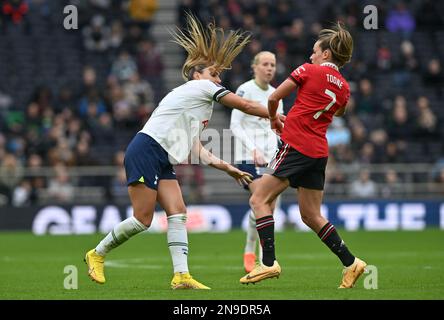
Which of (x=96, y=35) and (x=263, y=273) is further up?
(x=96, y=35)

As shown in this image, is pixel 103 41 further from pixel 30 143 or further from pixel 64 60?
pixel 30 143

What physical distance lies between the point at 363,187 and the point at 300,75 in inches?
544

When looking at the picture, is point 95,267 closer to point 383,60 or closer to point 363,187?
point 363,187

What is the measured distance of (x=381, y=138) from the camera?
2472cm

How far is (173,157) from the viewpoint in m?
9.75

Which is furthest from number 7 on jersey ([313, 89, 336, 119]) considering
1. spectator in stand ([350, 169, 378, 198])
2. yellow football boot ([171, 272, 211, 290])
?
spectator in stand ([350, 169, 378, 198])

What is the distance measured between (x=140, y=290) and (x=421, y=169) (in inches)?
598

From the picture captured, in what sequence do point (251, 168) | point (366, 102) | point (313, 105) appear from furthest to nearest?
point (366, 102) < point (251, 168) < point (313, 105)

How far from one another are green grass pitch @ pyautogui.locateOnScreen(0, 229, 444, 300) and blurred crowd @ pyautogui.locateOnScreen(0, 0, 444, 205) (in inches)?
105

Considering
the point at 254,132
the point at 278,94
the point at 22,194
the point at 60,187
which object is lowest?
the point at 22,194

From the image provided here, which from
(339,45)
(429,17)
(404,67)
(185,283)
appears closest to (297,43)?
(404,67)

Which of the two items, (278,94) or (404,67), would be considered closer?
(278,94)

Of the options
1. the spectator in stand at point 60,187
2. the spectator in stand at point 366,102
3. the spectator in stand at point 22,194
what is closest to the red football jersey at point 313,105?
the spectator in stand at point 60,187
